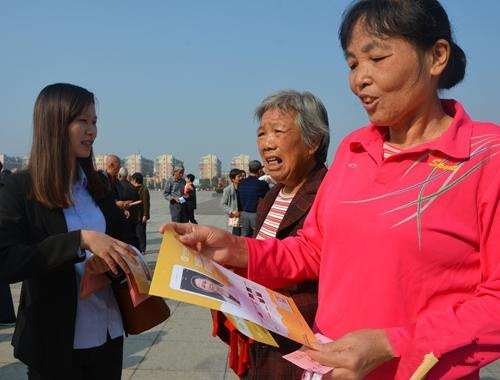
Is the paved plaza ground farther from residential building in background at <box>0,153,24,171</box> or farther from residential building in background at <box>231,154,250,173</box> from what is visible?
residential building in background at <box>231,154,250,173</box>

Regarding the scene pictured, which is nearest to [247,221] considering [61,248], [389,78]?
[61,248]

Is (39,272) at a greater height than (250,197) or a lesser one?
greater

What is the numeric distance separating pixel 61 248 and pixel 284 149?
103cm

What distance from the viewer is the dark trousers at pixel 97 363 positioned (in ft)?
6.48

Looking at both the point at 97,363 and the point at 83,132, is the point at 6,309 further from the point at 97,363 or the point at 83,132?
the point at 83,132

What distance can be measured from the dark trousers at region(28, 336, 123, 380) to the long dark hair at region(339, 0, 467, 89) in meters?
1.74

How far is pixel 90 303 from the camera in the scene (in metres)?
2.04

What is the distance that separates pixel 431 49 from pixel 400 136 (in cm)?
23

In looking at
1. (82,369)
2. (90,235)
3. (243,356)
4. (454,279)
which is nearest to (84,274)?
(90,235)

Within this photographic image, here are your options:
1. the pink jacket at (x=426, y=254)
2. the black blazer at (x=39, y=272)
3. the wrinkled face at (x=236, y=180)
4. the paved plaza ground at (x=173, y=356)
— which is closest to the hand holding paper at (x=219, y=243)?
the pink jacket at (x=426, y=254)

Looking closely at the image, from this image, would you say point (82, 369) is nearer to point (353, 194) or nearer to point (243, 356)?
point (243, 356)

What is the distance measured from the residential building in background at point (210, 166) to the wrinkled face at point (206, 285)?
370 feet

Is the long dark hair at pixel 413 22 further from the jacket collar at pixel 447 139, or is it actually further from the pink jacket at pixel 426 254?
the pink jacket at pixel 426 254

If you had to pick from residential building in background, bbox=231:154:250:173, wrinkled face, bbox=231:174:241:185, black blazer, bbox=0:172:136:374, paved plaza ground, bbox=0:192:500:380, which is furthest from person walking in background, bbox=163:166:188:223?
residential building in background, bbox=231:154:250:173
